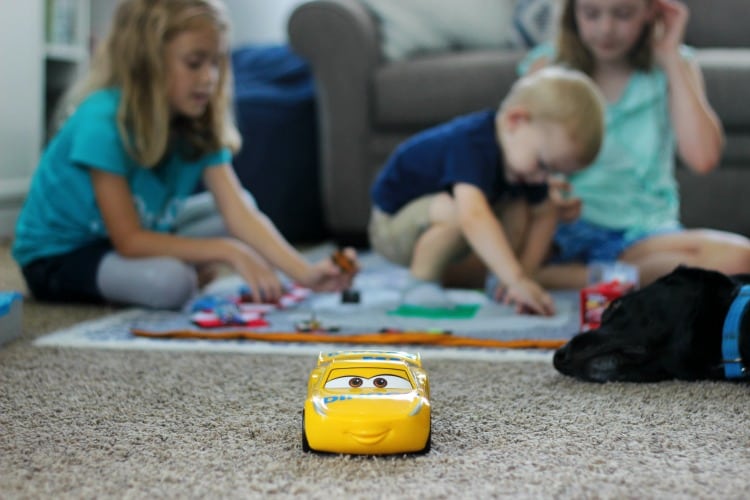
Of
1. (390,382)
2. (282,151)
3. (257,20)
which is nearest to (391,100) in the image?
(282,151)

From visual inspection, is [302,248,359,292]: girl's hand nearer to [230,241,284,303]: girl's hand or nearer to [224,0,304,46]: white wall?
[230,241,284,303]: girl's hand

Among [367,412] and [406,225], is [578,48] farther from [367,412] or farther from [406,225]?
[367,412]

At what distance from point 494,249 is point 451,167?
179 millimetres

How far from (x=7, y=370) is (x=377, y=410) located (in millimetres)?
511

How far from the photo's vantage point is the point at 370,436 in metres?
0.74

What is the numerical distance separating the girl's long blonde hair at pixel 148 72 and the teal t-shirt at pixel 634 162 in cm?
75

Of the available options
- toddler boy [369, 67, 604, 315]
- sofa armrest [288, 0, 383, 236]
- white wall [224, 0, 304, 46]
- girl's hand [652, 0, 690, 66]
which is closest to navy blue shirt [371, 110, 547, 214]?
toddler boy [369, 67, 604, 315]

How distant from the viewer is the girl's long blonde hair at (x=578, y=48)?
183cm

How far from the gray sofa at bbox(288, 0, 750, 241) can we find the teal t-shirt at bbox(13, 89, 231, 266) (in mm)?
658

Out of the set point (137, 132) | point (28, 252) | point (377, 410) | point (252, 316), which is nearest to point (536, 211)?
point (252, 316)

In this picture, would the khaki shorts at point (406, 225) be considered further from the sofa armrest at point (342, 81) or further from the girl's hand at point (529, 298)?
the sofa armrest at point (342, 81)

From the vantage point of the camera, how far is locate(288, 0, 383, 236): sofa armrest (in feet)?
7.18

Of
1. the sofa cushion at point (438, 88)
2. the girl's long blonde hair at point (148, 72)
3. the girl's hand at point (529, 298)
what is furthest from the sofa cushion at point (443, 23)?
the girl's hand at point (529, 298)

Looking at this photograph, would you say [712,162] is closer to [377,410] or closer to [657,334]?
[657,334]
